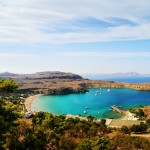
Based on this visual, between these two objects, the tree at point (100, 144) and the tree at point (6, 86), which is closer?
the tree at point (6, 86)

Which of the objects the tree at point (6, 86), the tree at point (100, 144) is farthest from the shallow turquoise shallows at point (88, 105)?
the tree at point (6, 86)

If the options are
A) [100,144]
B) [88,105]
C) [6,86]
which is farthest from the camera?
[88,105]

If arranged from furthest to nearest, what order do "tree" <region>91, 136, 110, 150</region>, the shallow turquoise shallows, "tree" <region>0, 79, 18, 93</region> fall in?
the shallow turquoise shallows → "tree" <region>91, 136, 110, 150</region> → "tree" <region>0, 79, 18, 93</region>

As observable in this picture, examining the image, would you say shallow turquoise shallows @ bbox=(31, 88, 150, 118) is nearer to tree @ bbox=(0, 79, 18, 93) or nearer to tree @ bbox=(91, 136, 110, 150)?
tree @ bbox=(91, 136, 110, 150)

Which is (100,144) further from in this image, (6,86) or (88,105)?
(88,105)

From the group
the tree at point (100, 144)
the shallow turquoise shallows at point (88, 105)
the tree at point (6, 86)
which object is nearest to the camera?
the tree at point (6, 86)

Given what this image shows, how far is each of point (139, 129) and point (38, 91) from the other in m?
129

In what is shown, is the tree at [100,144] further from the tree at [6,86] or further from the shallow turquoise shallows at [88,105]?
the shallow turquoise shallows at [88,105]

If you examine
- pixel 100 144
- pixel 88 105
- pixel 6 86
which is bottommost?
pixel 88 105

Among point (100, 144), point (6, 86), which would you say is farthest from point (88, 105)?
point (6, 86)

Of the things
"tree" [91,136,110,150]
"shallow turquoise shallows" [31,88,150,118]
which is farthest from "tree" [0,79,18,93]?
"shallow turquoise shallows" [31,88,150,118]

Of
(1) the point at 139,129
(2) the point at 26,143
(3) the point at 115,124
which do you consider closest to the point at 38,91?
(3) the point at 115,124

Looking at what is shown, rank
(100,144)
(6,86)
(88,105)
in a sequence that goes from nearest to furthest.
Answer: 1. (6,86)
2. (100,144)
3. (88,105)

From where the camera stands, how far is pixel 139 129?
187 ft
